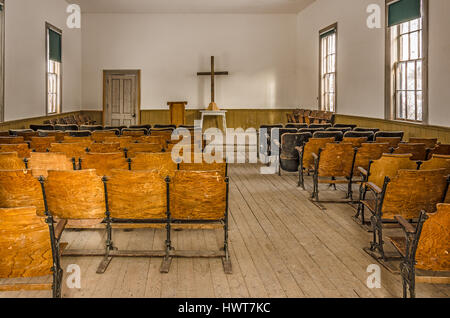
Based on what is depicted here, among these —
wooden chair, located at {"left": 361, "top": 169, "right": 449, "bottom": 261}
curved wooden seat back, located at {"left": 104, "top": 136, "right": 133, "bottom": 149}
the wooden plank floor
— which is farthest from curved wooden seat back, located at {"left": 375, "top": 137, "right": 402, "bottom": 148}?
curved wooden seat back, located at {"left": 104, "top": 136, "right": 133, "bottom": 149}

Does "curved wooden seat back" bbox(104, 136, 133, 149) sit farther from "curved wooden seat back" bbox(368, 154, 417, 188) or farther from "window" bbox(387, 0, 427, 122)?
"window" bbox(387, 0, 427, 122)

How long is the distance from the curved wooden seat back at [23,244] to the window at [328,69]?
36.0 feet

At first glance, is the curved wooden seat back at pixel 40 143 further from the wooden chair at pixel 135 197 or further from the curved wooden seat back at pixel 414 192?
the curved wooden seat back at pixel 414 192

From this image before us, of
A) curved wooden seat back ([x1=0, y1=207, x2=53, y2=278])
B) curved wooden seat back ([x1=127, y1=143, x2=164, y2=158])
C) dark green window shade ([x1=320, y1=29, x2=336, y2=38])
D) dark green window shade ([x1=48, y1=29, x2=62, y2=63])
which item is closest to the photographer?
curved wooden seat back ([x1=0, y1=207, x2=53, y2=278])

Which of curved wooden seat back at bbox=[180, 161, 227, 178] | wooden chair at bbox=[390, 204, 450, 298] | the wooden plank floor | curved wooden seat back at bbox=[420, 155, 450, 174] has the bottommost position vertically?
the wooden plank floor

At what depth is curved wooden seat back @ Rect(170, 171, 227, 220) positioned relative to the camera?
359cm

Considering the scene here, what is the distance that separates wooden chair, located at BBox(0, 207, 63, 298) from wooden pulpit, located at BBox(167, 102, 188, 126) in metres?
13.1

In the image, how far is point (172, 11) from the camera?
50.1ft

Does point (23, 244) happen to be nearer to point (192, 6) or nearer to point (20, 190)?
point (20, 190)

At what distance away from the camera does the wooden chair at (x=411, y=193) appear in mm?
3559

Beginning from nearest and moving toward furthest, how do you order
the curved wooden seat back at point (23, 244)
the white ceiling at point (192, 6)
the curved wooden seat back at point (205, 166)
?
1. the curved wooden seat back at point (23, 244)
2. the curved wooden seat back at point (205, 166)
3. the white ceiling at point (192, 6)

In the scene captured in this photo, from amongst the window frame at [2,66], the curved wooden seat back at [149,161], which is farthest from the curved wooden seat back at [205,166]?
the window frame at [2,66]

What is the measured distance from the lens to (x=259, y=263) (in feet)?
12.5
